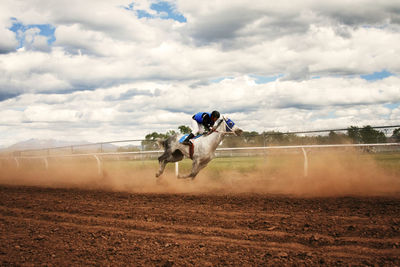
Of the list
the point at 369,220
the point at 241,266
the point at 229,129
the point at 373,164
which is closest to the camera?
the point at 241,266

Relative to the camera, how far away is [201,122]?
10.0m

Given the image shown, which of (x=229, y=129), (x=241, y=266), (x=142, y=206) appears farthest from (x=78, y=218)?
(x=229, y=129)

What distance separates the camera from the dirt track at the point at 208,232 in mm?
Result: 4074

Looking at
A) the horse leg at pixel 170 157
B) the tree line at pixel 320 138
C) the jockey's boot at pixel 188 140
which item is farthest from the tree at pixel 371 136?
the horse leg at pixel 170 157

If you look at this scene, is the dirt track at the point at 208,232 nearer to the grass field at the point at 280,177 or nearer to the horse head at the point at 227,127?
the grass field at the point at 280,177

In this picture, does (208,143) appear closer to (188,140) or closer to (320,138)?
(188,140)

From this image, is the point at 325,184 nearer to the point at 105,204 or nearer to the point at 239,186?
the point at 239,186

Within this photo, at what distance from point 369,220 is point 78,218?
518 centimetres

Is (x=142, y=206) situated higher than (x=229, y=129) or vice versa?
(x=229, y=129)

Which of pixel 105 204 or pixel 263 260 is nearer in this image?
pixel 263 260

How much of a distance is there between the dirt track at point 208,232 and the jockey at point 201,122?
2.38 metres

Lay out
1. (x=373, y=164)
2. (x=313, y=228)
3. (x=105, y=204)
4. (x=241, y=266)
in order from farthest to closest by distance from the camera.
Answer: (x=373, y=164) < (x=105, y=204) < (x=313, y=228) < (x=241, y=266)

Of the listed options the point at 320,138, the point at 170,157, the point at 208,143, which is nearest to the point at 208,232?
the point at 208,143

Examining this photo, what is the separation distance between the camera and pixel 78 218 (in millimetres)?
6578
